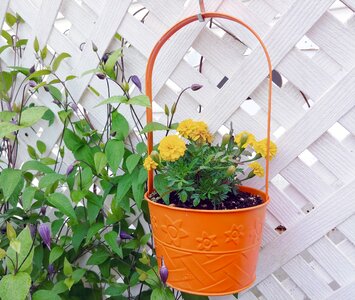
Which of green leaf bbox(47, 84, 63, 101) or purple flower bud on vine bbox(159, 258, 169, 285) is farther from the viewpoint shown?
green leaf bbox(47, 84, 63, 101)

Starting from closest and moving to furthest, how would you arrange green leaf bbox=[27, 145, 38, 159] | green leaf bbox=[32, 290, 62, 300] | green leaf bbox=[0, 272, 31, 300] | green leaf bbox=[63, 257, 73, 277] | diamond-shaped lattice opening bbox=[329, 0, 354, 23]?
1. green leaf bbox=[0, 272, 31, 300]
2. green leaf bbox=[32, 290, 62, 300]
3. green leaf bbox=[63, 257, 73, 277]
4. green leaf bbox=[27, 145, 38, 159]
5. diamond-shaped lattice opening bbox=[329, 0, 354, 23]

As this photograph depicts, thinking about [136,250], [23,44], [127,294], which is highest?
[23,44]

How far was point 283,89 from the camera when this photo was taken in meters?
0.82

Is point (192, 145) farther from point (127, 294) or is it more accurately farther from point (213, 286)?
point (127, 294)

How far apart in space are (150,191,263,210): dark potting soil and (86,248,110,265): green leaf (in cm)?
26

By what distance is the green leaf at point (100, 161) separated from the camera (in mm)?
838

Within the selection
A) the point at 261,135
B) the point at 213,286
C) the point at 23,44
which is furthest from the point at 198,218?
the point at 23,44

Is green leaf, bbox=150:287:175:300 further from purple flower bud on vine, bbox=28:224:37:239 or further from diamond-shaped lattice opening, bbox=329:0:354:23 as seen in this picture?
diamond-shaped lattice opening, bbox=329:0:354:23

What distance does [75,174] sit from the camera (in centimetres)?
94

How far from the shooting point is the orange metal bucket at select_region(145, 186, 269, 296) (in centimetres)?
67

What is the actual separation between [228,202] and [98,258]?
0.38m

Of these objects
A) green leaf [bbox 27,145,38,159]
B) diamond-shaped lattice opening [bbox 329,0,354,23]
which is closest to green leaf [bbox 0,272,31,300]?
green leaf [bbox 27,145,38,159]

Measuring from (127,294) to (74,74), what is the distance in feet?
1.93

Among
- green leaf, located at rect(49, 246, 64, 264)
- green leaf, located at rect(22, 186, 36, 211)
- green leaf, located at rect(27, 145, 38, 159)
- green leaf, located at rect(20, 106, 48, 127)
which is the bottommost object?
green leaf, located at rect(49, 246, 64, 264)
